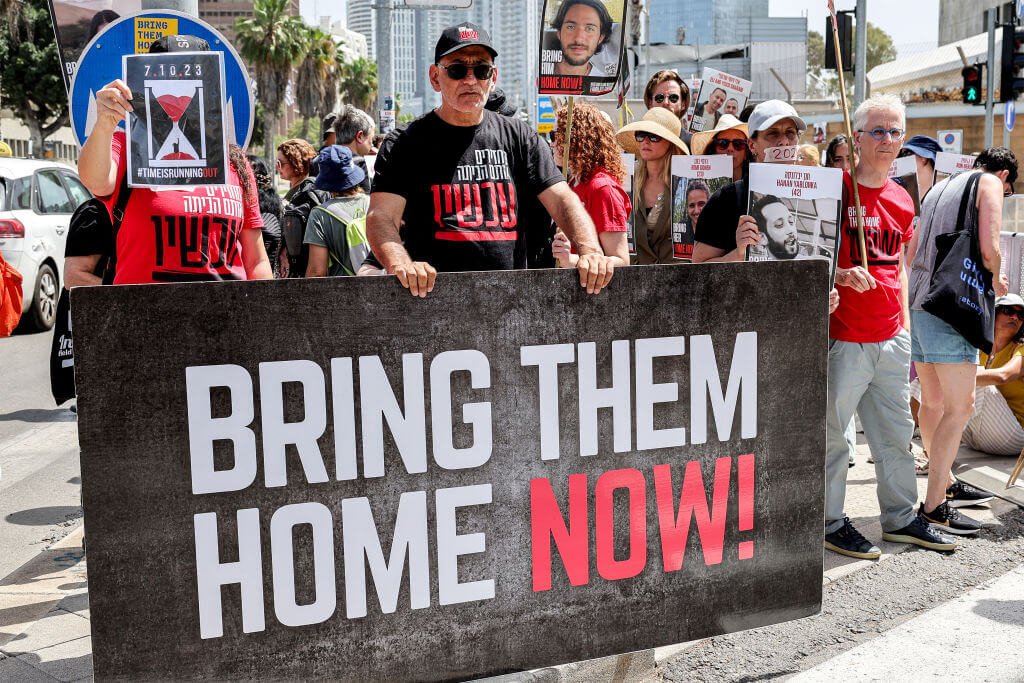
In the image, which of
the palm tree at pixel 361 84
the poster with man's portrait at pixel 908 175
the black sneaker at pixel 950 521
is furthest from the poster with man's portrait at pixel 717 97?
the palm tree at pixel 361 84

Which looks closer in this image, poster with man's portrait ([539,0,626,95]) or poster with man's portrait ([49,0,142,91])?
poster with man's portrait ([49,0,142,91])

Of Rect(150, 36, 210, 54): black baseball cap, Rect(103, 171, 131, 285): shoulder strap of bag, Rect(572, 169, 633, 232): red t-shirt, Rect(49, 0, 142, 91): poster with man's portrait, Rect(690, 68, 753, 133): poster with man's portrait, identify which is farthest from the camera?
Rect(690, 68, 753, 133): poster with man's portrait

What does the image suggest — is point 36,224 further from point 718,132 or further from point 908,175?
point 908,175

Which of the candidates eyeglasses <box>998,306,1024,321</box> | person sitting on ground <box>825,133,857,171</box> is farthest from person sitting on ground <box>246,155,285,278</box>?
eyeglasses <box>998,306,1024,321</box>

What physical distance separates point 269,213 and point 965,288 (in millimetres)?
3840

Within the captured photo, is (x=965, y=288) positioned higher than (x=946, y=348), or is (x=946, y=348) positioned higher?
(x=965, y=288)

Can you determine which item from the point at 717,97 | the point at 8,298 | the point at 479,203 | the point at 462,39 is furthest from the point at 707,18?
the point at 479,203

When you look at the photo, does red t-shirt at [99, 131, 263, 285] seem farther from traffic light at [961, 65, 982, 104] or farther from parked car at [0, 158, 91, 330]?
traffic light at [961, 65, 982, 104]

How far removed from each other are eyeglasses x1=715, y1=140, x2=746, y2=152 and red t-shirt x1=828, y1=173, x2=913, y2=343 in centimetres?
92

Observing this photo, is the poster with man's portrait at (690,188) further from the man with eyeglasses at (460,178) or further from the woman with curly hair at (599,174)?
the man with eyeglasses at (460,178)

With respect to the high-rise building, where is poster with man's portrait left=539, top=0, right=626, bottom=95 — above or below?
below

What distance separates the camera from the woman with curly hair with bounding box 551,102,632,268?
4.61 meters

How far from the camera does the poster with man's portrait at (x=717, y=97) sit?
7352 millimetres

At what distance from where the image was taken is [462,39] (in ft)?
11.0
